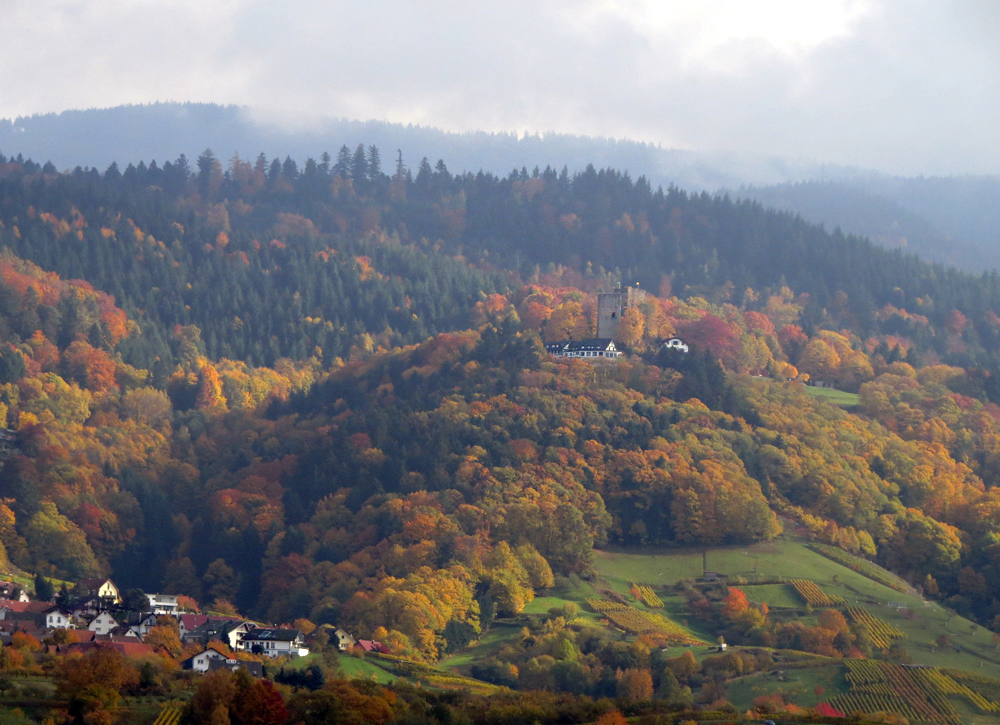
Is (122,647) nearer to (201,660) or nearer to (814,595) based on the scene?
(201,660)

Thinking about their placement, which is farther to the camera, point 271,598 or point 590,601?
point 271,598

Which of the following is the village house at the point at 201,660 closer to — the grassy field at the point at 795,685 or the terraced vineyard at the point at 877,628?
the grassy field at the point at 795,685

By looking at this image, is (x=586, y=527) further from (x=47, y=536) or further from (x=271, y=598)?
(x=47, y=536)

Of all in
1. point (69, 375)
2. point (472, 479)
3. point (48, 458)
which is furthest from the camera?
point (69, 375)

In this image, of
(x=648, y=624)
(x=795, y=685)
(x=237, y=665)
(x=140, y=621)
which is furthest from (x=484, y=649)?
(x=237, y=665)

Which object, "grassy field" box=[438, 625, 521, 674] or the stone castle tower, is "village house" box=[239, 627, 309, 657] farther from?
the stone castle tower

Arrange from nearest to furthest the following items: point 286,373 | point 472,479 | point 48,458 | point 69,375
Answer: point 472,479
point 48,458
point 69,375
point 286,373

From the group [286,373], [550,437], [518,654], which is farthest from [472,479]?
[286,373]
